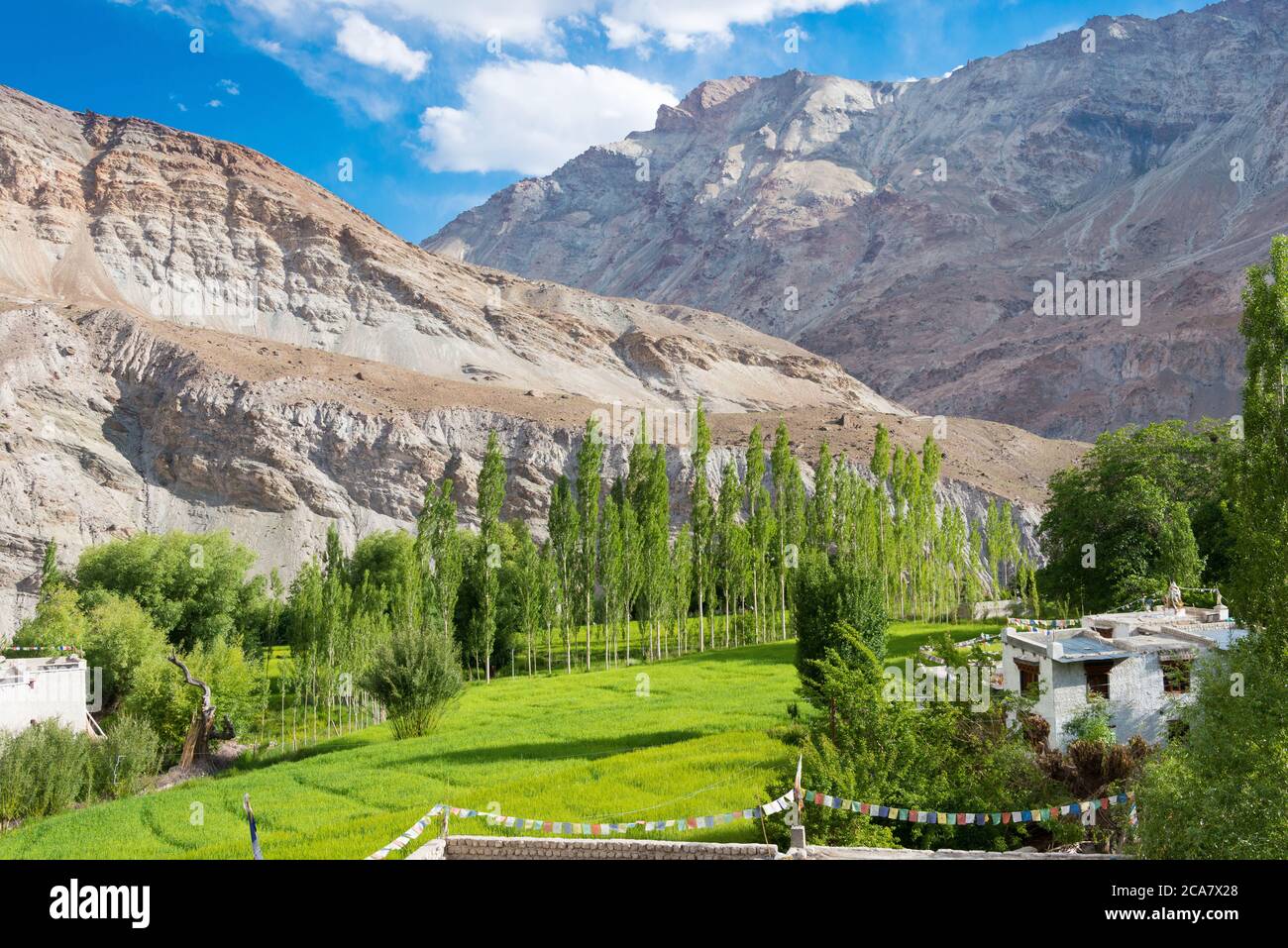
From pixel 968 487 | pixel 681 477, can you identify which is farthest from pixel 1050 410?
pixel 681 477

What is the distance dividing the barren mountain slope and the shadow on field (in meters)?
90.5

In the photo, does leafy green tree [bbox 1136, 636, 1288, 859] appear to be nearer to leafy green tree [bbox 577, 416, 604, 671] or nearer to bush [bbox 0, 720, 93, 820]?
bush [bbox 0, 720, 93, 820]

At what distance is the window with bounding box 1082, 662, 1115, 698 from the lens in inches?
790

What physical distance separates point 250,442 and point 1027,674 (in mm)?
78381

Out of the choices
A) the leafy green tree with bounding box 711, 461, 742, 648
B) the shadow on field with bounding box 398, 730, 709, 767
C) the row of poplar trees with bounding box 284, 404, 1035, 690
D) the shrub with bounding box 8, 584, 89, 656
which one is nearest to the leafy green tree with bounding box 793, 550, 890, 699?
the shadow on field with bounding box 398, 730, 709, 767

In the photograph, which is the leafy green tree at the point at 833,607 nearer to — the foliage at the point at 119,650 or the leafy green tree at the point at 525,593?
the leafy green tree at the point at 525,593

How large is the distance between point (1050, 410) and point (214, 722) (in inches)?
5912

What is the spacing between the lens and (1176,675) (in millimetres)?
20156

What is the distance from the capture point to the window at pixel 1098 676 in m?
20.1

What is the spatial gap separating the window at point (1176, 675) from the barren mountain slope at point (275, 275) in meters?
99.6

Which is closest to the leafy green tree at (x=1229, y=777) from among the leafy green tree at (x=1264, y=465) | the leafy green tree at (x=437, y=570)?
the leafy green tree at (x=1264, y=465)

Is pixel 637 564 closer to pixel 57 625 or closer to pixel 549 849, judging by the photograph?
pixel 57 625

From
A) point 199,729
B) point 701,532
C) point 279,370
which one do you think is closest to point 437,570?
point 199,729
